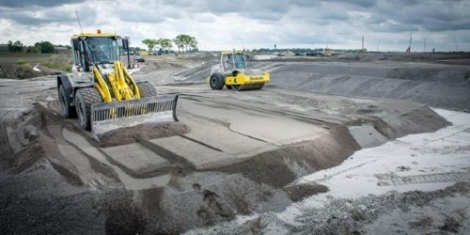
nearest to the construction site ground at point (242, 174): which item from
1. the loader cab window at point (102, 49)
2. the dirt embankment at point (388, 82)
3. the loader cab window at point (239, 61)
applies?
the loader cab window at point (102, 49)

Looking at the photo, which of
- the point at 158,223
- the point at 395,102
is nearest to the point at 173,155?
the point at 158,223

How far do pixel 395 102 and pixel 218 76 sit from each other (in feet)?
30.8

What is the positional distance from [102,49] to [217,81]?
31.7 ft

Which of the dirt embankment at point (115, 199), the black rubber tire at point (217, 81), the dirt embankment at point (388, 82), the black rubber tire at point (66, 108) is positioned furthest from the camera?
the black rubber tire at point (217, 81)

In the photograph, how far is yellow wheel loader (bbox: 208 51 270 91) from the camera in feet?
60.5

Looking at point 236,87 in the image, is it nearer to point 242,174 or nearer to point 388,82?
point 388,82

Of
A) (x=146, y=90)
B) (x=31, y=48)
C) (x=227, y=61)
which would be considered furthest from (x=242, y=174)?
(x=31, y=48)

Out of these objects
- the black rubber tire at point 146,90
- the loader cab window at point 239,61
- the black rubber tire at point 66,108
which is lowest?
the black rubber tire at point 66,108

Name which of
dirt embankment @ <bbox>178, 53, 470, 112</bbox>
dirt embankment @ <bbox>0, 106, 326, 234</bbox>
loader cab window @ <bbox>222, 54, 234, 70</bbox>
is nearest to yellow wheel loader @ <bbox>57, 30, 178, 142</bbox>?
dirt embankment @ <bbox>0, 106, 326, 234</bbox>

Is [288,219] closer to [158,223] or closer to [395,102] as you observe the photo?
[158,223]

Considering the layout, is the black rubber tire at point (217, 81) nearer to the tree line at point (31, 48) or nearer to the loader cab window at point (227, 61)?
the loader cab window at point (227, 61)

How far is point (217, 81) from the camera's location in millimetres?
19594

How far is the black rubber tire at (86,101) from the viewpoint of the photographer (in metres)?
9.11

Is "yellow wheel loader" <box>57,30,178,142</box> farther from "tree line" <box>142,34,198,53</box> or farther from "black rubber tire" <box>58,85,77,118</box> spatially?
"tree line" <box>142,34,198,53</box>
